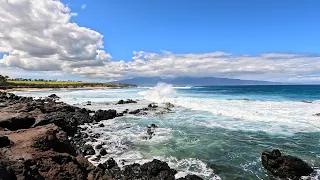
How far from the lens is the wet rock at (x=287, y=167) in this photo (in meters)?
13.2

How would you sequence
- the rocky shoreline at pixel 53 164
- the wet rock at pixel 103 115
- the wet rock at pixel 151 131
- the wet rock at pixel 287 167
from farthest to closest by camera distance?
the wet rock at pixel 103 115 → the wet rock at pixel 151 131 → the wet rock at pixel 287 167 → the rocky shoreline at pixel 53 164

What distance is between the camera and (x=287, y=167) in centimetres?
1333

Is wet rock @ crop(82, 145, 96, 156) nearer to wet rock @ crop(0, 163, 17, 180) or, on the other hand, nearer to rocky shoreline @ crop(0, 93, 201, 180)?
rocky shoreline @ crop(0, 93, 201, 180)

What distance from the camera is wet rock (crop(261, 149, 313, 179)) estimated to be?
1316cm

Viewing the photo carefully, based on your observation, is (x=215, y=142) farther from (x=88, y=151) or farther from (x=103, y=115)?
(x=103, y=115)

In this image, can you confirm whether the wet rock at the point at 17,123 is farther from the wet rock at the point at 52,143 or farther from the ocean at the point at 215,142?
the wet rock at the point at 52,143

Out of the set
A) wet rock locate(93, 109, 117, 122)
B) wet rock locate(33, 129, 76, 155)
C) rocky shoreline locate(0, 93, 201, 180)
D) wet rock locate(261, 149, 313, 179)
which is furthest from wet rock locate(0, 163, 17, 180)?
wet rock locate(93, 109, 117, 122)

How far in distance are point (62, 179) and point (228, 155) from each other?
33.1ft

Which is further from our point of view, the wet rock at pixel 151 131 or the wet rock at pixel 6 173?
the wet rock at pixel 151 131

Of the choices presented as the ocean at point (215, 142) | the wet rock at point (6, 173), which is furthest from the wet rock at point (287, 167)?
the wet rock at point (6, 173)

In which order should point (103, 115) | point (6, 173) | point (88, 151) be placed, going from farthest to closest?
point (103, 115) → point (88, 151) → point (6, 173)

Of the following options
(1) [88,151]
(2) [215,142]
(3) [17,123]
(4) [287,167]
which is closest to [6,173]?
(1) [88,151]

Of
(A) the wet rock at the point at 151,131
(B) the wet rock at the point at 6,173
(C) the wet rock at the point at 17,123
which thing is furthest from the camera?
(A) the wet rock at the point at 151,131

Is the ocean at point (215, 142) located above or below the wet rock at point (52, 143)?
below
